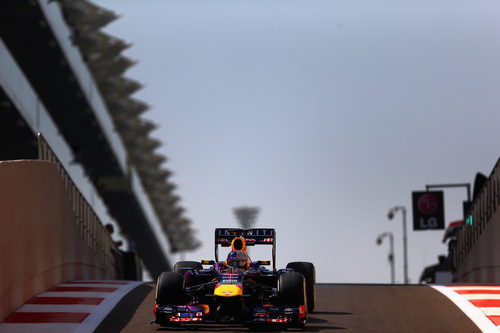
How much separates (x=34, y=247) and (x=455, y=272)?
2005 cm

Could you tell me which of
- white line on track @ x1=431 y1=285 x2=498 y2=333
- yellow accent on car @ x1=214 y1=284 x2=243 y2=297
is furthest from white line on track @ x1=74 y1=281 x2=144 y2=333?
white line on track @ x1=431 y1=285 x2=498 y2=333

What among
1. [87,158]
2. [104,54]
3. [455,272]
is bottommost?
[455,272]

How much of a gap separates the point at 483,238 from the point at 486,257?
77cm

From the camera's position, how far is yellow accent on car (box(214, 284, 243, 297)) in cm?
1314

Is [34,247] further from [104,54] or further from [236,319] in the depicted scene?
[104,54]

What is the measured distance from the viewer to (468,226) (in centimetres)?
2959

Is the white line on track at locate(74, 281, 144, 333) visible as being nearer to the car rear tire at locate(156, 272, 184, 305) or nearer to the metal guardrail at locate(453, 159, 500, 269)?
the car rear tire at locate(156, 272, 184, 305)

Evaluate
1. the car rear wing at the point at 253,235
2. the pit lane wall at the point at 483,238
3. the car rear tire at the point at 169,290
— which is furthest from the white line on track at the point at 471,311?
the pit lane wall at the point at 483,238

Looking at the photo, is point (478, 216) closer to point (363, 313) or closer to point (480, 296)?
Result: point (480, 296)

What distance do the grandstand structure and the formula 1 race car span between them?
4.62 meters

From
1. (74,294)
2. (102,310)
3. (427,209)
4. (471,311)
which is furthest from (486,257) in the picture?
(427,209)

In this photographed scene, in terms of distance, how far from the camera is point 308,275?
1540cm

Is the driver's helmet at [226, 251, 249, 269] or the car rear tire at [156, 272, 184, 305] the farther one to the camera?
the driver's helmet at [226, 251, 249, 269]

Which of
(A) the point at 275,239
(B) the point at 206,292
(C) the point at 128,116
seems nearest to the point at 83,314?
(B) the point at 206,292
